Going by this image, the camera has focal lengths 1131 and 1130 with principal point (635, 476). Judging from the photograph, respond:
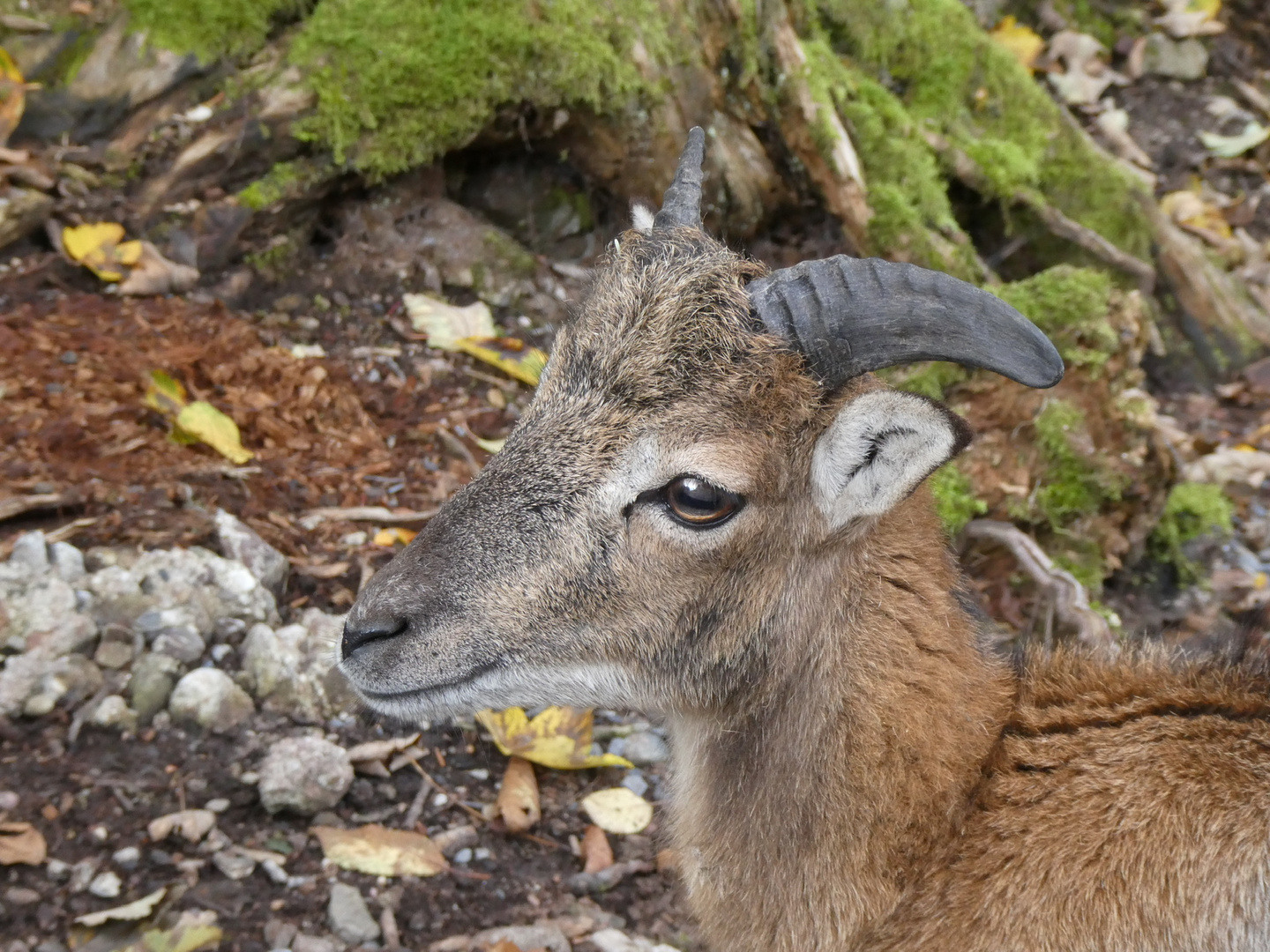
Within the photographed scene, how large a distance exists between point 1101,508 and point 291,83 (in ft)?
18.6

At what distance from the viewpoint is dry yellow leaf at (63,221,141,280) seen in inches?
259

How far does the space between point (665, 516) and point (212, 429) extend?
3.26m

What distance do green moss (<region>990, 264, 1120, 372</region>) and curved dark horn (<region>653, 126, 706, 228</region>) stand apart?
3112 mm

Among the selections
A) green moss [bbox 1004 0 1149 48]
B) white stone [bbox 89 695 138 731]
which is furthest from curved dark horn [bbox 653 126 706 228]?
green moss [bbox 1004 0 1149 48]

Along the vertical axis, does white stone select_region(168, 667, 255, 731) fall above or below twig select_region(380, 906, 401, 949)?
above

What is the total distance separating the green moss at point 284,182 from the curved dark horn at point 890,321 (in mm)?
4293

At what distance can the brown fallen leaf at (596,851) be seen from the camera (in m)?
4.89

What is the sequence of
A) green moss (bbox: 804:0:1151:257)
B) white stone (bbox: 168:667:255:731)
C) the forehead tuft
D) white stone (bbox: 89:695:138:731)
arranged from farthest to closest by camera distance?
green moss (bbox: 804:0:1151:257) < white stone (bbox: 168:667:255:731) < white stone (bbox: 89:695:138:731) < the forehead tuft

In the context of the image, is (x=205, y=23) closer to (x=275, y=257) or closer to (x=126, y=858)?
(x=275, y=257)

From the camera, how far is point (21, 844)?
4059 mm

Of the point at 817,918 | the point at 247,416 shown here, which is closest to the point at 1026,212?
the point at 247,416

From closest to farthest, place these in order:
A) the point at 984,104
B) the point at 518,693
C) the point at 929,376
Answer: the point at 518,693 → the point at 929,376 → the point at 984,104

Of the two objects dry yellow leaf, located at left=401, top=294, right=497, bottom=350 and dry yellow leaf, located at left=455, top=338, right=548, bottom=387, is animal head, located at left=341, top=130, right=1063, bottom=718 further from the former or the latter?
dry yellow leaf, located at left=401, top=294, right=497, bottom=350

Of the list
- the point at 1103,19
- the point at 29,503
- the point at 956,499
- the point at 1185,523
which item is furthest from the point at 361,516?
the point at 1103,19
